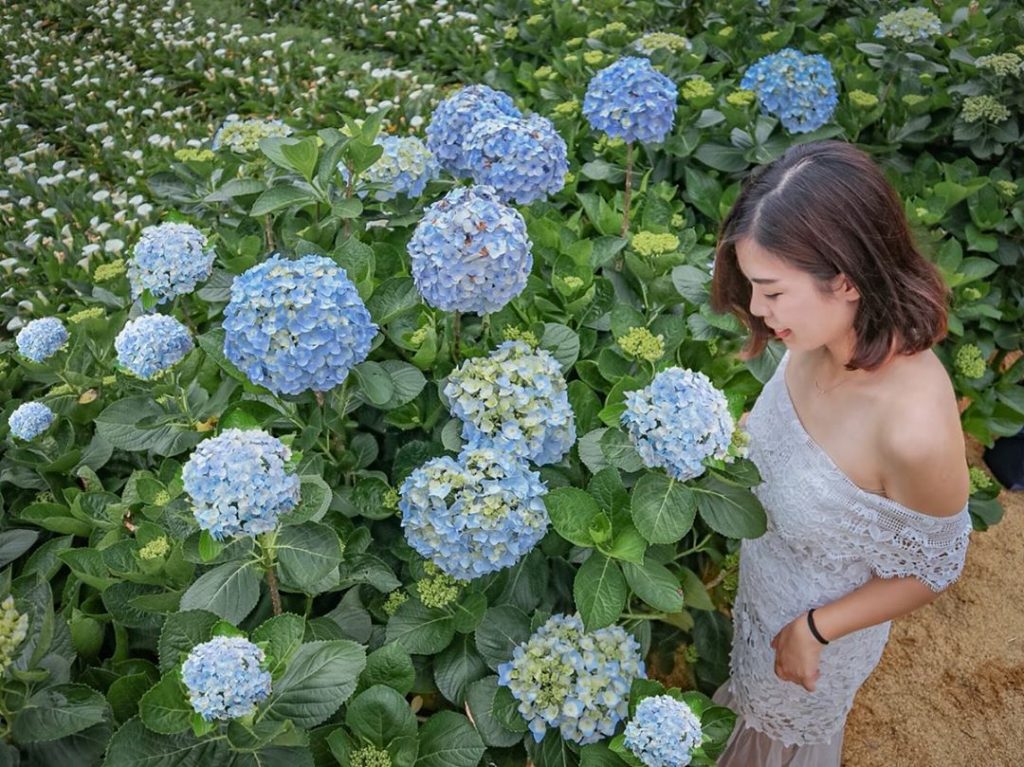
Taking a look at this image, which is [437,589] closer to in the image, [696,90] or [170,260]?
[170,260]

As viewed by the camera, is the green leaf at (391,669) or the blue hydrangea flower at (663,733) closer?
the blue hydrangea flower at (663,733)

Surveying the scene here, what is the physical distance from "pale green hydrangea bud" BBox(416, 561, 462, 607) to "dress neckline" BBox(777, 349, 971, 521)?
2.39 feet

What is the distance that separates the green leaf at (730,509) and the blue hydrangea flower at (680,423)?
0.10 meters

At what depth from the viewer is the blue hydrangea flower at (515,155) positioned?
5.73 feet

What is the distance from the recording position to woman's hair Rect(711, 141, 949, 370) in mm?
1319

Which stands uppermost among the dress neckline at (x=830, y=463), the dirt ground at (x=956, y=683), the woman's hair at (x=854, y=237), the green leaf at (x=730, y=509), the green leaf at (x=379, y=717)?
the woman's hair at (x=854, y=237)

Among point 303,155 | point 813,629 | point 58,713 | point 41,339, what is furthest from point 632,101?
point 58,713

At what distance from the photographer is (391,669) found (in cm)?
135

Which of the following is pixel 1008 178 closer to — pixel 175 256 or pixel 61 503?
pixel 175 256

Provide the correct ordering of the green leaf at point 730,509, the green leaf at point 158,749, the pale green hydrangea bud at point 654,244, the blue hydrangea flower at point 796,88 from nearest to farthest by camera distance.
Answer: the green leaf at point 158,749 → the green leaf at point 730,509 → the pale green hydrangea bud at point 654,244 → the blue hydrangea flower at point 796,88

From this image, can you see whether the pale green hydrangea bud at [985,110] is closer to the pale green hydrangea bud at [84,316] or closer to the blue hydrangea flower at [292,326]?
the blue hydrangea flower at [292,326]

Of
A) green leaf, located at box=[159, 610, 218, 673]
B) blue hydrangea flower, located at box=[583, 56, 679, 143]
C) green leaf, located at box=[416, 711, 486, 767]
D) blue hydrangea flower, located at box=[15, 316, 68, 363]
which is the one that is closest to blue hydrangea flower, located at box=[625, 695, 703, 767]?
green leaf, located at box=[416, 711, 486, 767]

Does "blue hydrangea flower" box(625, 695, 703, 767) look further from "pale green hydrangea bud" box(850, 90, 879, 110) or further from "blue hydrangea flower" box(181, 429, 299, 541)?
"pale green hydrangea bud" box(850, 90, 879, 110)

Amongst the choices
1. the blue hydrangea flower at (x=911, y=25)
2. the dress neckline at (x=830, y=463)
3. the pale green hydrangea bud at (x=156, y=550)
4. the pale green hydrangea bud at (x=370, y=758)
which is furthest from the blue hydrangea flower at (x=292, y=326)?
the blue hydrangea flower at (x=911, y=25)
